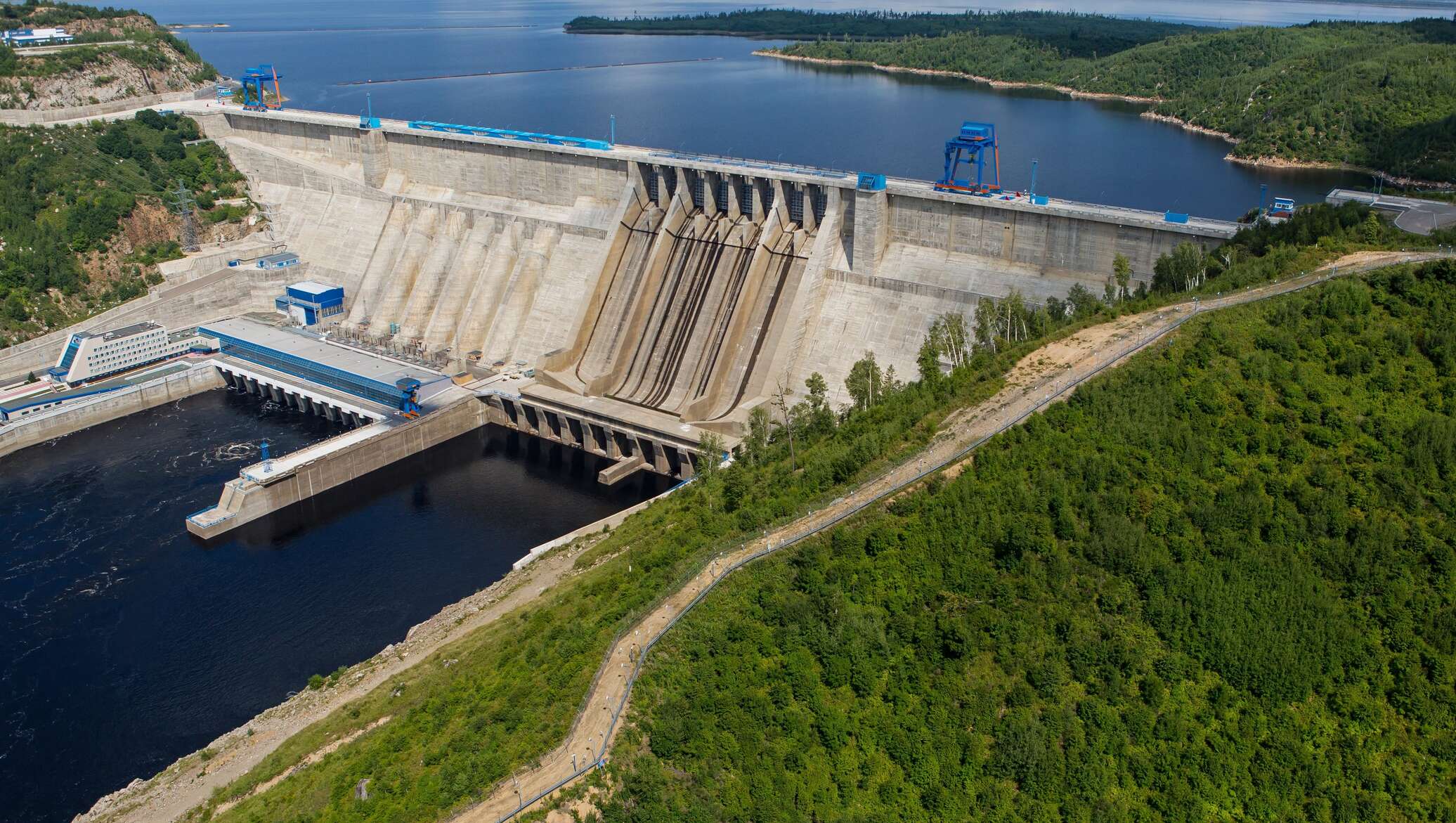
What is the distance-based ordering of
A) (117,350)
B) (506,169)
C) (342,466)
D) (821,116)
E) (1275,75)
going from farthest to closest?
(1275,75), (821,116), (506,169), (117,350), (342,466)

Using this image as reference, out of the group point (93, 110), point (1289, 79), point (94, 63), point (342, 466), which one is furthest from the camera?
point (1289, 79)

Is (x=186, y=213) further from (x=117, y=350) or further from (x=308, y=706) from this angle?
(x=308, y=706)

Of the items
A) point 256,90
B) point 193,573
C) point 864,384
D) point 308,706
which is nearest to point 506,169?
point 256,90

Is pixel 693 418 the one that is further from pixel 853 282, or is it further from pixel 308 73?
pixel 308 73

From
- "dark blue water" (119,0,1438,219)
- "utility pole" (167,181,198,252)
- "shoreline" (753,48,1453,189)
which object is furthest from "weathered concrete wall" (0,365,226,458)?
"shoreline" (753,48,1453,189)

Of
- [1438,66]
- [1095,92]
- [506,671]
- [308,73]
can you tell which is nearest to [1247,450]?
[506,671]

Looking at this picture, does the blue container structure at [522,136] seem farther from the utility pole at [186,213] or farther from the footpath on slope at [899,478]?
the footpath on slope at [899,478]
